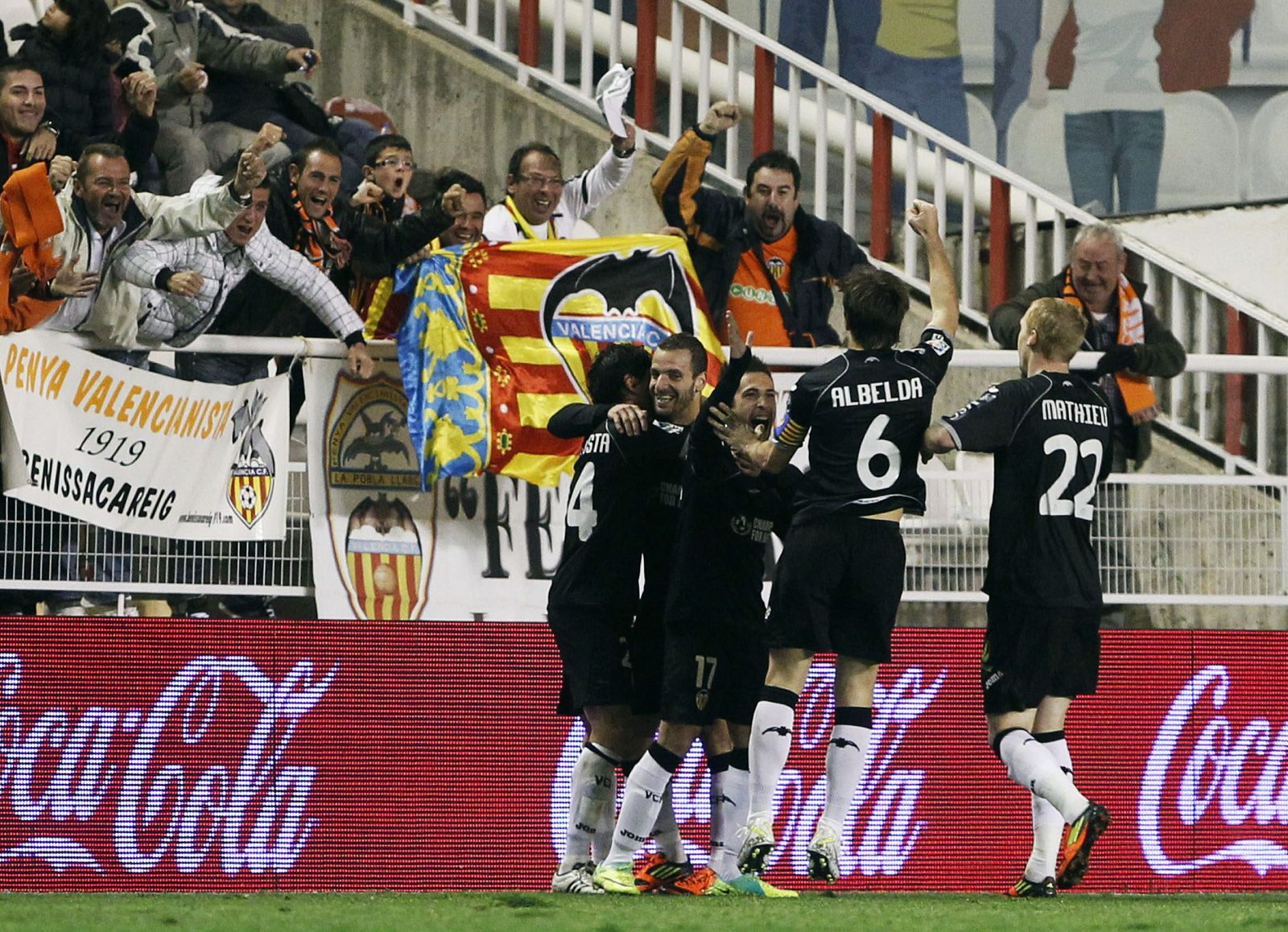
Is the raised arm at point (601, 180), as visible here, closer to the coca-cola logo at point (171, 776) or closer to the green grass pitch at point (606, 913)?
the coca-cola logo at point (171, 776)

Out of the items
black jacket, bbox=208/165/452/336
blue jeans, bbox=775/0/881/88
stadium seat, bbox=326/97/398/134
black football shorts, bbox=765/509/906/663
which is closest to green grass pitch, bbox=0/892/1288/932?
black football shorts, bbox=765/509/906/663

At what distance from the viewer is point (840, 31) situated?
1628 centimetres

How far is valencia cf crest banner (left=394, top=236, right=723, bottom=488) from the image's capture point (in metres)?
9.62

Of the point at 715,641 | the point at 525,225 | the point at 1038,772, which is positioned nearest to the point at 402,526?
the point at 525,225

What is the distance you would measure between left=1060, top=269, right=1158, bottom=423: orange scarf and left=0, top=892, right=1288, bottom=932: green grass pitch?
2434 mm

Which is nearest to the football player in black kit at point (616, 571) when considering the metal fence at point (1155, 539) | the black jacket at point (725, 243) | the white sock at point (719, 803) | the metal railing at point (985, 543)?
the white sock at point (719, 803)

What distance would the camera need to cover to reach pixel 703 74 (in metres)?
13.0

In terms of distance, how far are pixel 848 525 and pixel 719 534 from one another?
483 mm

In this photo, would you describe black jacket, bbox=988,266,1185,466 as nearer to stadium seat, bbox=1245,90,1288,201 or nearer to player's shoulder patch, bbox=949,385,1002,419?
player's shoulder patch, bbox=949,385,1002,419

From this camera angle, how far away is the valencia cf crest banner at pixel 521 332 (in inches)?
379

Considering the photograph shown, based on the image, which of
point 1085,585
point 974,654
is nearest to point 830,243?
point 974,654

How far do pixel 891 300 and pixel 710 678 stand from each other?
1.55 m

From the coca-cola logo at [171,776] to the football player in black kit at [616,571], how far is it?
1.36 m

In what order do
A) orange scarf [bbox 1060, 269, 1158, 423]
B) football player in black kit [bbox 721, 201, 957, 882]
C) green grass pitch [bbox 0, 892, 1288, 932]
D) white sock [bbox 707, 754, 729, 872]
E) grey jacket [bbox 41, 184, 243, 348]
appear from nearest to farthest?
1. green grass pitch [bbox 0, 892, 1288, 932]
2. football player in black kit [bbox 721, 201, 957, 882]
3. white sock [bbox 707, 754, 729, 872]
4. grey jacket [bbox 41, 184, 243, 348]
5. orange scarf [bbox 1060, 269, 1158, 423]
